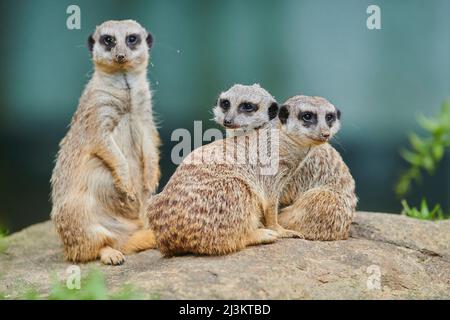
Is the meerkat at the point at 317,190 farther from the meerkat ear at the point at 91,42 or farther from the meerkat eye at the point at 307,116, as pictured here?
the meerkat ear at the point at 91,42

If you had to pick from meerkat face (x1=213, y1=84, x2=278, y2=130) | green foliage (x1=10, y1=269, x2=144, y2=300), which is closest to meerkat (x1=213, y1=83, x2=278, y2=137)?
meerkat face (x1=213, y1=84, x2=278, y2=130)

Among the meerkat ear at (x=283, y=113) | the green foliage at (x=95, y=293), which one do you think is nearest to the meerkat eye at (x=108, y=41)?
the meerkat ear at (x=283, y=113)

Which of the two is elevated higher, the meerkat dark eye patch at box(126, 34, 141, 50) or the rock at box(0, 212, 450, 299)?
the meerkat dark eye patch at box(126, 34, 141, 50)

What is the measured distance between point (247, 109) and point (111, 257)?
3.85 feet

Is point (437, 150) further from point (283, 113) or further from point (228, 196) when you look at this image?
point (228, 196)

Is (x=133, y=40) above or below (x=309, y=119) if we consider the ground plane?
above

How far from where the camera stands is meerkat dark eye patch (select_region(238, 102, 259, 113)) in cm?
434

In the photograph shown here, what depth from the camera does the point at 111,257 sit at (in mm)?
4410

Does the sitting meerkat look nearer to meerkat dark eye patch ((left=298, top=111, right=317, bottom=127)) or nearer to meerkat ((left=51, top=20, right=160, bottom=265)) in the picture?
meerkat dark eye patch ((left=298, top=111, right=317, bottom=127))

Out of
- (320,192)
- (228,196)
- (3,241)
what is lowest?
(3,241)

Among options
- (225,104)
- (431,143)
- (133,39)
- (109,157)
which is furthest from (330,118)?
(431,143)

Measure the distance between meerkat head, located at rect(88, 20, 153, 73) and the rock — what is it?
1.20 metres

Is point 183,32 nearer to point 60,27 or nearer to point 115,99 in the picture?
point 60,27

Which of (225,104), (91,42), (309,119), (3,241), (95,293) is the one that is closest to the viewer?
(95,293)
